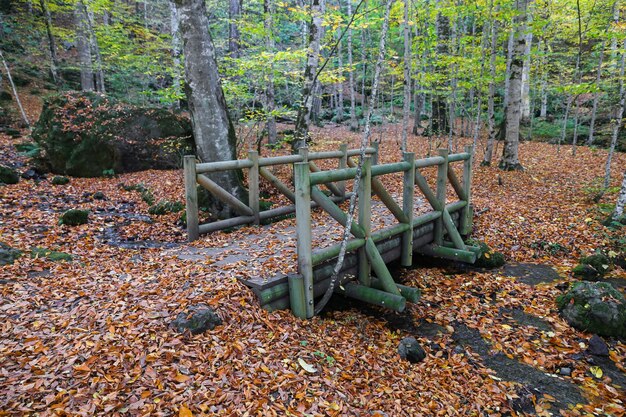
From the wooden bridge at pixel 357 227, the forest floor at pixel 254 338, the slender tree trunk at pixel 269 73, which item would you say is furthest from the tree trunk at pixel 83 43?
the wooden bridge at pixel 357 227

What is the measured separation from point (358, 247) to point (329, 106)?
3184 centimetres

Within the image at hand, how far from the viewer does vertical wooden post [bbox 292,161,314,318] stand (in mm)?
4668

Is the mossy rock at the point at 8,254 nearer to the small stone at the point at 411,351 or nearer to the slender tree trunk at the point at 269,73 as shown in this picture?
the small stone at the point at 411,351

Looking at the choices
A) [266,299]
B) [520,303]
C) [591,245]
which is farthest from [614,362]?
[266,299]

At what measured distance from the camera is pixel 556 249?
803 cm

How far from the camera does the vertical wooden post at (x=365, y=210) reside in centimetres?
554

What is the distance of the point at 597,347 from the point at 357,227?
354cm

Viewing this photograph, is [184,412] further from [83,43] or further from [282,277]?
[83,43]

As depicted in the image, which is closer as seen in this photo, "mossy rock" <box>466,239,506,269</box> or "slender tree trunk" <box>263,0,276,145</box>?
"mossy rock" <box>466,239,506,269</box>

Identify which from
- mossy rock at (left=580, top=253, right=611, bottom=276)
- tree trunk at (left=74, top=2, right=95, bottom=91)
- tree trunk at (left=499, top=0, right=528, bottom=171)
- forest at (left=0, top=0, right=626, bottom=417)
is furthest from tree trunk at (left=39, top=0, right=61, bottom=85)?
mossy rock at (left=580, top=253, right=611, bottom=276)

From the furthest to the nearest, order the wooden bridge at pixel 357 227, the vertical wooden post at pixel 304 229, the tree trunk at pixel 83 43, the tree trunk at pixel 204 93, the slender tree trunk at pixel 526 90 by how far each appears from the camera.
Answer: the slender tree trunk at pixel 526 90 → the tree trunk at pixel 83 43 → the tree trunk at pixel 204 93 → the wooden bridge at pixel 357 227 → the vertical wooden post at pixel 304 229

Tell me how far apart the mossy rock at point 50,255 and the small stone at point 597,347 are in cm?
758

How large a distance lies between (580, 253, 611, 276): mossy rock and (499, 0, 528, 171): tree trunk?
7011mm

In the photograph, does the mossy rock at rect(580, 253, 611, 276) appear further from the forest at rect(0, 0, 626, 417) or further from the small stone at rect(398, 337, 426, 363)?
the small stone at rect(398, 337, 426, 363)
